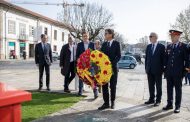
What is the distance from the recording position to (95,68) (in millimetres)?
7031

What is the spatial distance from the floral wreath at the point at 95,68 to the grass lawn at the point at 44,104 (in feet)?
2.88

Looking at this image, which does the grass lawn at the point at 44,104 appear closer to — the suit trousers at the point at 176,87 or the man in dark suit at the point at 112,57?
the man in dark suit at the point at 112,57

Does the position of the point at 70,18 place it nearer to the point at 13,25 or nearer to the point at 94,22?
the point at 94,22

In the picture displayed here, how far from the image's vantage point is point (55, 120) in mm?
5926

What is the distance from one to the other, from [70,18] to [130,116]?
51.8 m

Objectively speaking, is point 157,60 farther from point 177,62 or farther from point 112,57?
point 112,57

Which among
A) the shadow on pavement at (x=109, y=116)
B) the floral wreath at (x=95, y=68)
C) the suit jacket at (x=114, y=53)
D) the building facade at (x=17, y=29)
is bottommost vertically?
the shadow on pavement at (x=109, y=116)

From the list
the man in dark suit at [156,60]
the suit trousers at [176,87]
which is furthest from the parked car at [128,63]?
the suit trousers at [176,87]

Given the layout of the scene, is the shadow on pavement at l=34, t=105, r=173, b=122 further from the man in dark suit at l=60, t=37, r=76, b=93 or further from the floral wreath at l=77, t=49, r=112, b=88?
the man in dark suit at l=60, t=37, r=76, b=93

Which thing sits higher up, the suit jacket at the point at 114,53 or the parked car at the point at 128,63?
the suit jacket at the point at 114,53

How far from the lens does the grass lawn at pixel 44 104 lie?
6283 mm

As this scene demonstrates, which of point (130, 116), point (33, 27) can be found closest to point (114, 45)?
point (130, 116)

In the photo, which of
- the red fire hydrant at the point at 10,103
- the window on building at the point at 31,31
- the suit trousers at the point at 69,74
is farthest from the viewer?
the window on building at the point at 31,31

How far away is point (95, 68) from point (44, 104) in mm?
1604
